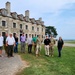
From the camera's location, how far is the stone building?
142 ft

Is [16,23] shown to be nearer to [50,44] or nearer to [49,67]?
[50,44]

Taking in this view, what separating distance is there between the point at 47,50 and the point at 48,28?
272 ft

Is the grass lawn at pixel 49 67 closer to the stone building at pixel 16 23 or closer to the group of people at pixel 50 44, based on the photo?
the group of people at pixel 50 44

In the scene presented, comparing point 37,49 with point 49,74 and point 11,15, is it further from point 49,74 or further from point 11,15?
point 11,15

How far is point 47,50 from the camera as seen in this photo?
16172 millimetres

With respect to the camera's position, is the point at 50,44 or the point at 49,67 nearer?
the point at 49,67

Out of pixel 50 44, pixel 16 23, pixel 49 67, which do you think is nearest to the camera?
pixel 49 67

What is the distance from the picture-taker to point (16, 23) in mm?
48094

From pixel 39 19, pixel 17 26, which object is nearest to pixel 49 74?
pixel 17 26

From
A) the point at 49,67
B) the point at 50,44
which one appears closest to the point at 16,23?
the point at 50,44

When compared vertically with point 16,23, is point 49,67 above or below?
below

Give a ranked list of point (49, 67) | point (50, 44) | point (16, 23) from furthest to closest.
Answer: point (16, 23)
point (50, 44)
point (49, 67)

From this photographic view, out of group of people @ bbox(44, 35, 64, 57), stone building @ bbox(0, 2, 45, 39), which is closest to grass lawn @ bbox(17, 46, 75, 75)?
group of people @ bbox(44, 35, 64, 57)

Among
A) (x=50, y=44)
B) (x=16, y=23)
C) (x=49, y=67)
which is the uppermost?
(x=16, y=23)
